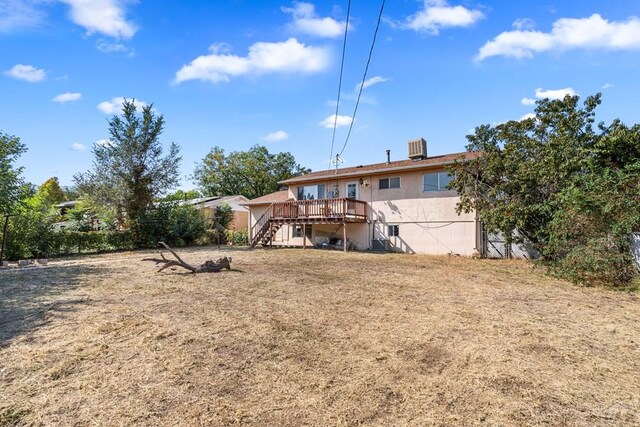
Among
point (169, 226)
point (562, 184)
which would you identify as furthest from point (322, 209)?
point (169, 226)

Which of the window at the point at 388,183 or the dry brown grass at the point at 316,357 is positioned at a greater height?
the window at the point at 388,183

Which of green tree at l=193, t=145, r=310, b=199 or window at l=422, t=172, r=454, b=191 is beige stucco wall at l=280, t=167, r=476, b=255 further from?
green tree at l=193, t=145, r=310, b=199

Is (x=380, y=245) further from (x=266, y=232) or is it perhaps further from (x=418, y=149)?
(x=266, y=232)

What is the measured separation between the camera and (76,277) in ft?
29.1

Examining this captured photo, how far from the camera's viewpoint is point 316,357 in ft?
12.2

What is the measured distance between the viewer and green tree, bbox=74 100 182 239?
19656 mm

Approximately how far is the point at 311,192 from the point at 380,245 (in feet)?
18.2

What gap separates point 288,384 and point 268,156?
38.1 meters

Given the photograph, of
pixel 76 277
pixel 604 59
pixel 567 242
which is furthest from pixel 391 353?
pixel 604 59

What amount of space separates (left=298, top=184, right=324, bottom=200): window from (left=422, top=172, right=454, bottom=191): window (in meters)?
6.16

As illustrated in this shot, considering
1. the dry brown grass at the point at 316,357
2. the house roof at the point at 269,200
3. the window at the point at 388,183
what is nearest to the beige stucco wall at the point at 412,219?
the window at the point at 388,183

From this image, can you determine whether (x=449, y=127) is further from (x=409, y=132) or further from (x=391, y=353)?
(x=391, y=353)

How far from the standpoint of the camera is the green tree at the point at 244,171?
3922cm

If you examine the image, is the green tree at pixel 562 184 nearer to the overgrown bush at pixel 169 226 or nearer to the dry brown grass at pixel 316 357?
the dry brown grass at pixel 316 357
